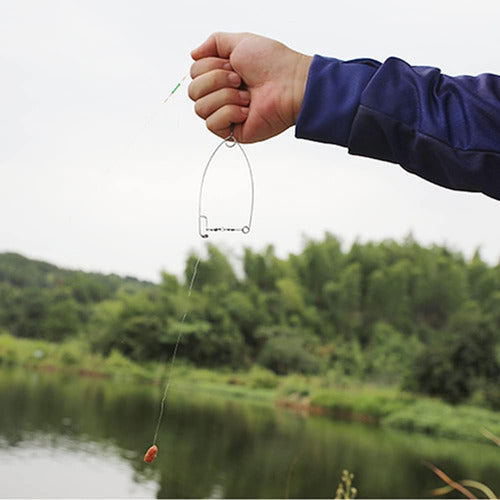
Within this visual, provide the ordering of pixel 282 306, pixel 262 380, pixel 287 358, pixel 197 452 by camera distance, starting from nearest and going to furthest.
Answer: pixel 197 452
pixel 262 380
pixel 287 358
pixel 282 306

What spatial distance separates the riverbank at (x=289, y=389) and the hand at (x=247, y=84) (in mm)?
11837

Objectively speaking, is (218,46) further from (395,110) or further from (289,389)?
(289,389)

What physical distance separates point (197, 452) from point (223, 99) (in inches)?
335

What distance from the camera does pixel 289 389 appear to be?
47.6 ft

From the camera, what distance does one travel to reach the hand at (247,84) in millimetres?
843

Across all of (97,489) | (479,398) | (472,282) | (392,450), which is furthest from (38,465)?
(472,282)

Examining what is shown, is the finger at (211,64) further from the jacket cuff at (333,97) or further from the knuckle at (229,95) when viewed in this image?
the jacket cuff at (333,97)

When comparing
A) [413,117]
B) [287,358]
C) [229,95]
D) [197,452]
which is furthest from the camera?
[287,358]

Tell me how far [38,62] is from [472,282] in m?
11.9

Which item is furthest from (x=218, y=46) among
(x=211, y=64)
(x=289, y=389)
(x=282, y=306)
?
(x=282, y=306)

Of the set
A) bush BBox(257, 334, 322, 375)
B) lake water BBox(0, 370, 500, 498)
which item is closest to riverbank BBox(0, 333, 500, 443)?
bush BBox(257, 334, 322, 375)

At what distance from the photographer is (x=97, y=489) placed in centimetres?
679

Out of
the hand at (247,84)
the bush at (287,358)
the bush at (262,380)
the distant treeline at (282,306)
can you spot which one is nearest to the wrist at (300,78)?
the hand at (247,84)

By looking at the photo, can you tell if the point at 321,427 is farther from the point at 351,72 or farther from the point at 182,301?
the point at 351,72
